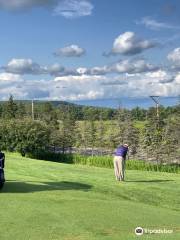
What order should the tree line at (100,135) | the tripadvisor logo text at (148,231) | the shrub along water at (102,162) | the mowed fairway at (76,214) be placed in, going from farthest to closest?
the tree line at (100,135), the shrub along water at (102,162), the tripadvisor logo text at (148,231), the mowed fairway at (76,214)

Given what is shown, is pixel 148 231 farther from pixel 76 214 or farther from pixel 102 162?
pixel 102 162

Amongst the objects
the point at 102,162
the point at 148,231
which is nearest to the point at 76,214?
the point at 148,231

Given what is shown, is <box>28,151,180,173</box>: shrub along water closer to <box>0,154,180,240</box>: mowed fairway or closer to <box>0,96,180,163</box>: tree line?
<box>0,96,180,163</box>: tree line

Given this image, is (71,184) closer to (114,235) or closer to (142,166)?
(114,235)

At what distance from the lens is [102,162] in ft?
183

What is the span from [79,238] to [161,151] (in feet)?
159

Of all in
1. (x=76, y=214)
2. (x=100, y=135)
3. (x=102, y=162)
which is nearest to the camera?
(x=76, y=214)

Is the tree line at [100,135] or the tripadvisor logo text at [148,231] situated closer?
the tripadvisor logo text at [148,231]

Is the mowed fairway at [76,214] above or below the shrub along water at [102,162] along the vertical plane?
above

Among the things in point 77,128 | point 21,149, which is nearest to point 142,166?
point 21,149

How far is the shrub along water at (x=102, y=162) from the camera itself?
164ft

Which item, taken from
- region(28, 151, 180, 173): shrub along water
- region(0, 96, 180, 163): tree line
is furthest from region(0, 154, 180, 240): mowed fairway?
region(0, 96, 180, 163): tree line

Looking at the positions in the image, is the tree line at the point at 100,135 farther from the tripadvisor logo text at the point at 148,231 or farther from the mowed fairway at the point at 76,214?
the tripadvisor logo text at the point at 148,231

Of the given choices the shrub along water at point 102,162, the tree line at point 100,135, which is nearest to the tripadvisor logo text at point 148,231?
the shrub along water at point 102,162
